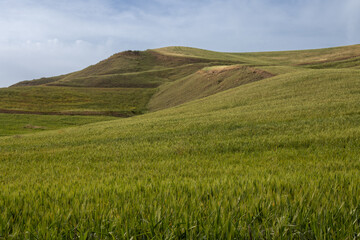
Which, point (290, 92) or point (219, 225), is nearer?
point (219, 225)

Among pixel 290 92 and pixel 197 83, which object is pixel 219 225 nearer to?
pixel 290 92

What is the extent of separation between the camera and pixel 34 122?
4431 cm

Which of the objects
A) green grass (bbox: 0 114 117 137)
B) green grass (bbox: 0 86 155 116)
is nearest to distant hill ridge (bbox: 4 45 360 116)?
green grass (bbox: 0 86 155 116)

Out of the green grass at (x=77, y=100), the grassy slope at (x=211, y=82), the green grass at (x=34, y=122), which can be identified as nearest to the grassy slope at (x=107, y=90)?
the green grass at (x=77, y=100)

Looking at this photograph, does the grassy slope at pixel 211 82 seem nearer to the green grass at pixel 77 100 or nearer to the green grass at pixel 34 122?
the green grass at pixel 77 100

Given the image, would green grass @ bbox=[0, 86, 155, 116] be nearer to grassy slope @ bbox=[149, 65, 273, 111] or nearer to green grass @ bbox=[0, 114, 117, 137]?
grassy slope @ bbox=[149, 65, 273, 111]

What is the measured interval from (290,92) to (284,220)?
32.1m

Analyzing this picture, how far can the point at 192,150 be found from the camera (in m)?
10.6

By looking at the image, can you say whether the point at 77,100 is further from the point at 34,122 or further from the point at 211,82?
the point at 211,82

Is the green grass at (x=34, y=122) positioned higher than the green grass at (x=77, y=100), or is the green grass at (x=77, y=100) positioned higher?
the green grass at (x=77, y=100)

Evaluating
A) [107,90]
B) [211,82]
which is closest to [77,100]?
[107,90]

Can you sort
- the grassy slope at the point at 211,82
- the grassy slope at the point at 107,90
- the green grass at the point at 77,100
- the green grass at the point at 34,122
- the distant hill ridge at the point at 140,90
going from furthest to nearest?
the grassy slope at the point at 107,90
the green grass at the point at 77,100
the distant hill ridge at the point at 140,90
the grassy slope at the point at 211,82
the green grass at the point at 34,122

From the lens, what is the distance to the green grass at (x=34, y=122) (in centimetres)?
3755

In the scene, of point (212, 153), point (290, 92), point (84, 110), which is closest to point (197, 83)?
point (84, 110)
